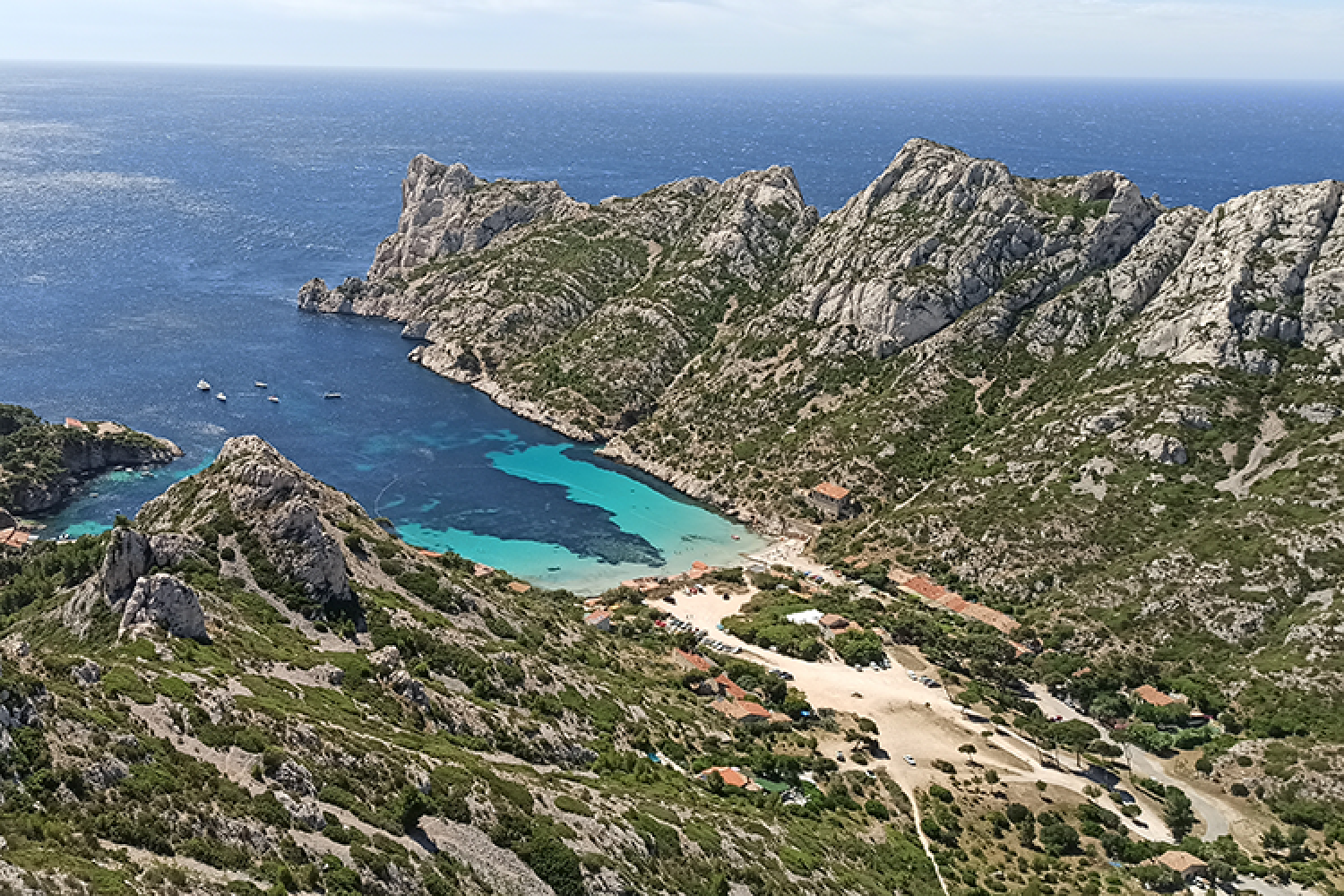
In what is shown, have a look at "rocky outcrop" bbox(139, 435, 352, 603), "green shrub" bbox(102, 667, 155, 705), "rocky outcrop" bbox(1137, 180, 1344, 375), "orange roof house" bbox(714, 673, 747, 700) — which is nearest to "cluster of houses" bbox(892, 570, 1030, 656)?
"orange roof house" bbox(714, 673, 747, 700)

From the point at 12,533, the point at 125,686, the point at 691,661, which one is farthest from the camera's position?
the point at 12,533

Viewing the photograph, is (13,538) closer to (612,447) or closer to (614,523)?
(614,523)

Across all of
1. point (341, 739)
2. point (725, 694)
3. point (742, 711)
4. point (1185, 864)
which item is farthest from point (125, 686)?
point (1185, 864)

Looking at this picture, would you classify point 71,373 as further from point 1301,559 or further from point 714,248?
point 1301,559

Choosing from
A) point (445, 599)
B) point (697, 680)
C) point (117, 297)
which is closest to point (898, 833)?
point (697, 680)

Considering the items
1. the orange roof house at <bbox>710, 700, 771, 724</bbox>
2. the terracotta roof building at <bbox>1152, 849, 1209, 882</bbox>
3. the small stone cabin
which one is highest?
the small stone cabin

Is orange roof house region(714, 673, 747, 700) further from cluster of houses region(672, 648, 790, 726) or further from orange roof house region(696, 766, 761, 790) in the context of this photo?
orange roof house region(696, 766, 761, 790)
